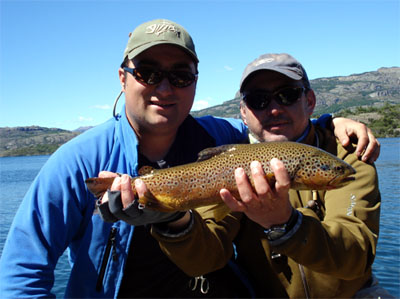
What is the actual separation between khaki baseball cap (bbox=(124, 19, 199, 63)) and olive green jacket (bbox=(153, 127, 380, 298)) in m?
1.87

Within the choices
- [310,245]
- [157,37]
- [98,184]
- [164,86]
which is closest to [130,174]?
[98,184]

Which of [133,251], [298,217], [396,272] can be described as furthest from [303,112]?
[396,272]

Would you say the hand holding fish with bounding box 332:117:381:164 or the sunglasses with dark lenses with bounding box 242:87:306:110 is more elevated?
the sunglasses with dark lenses with bounding box 242:87:306:110

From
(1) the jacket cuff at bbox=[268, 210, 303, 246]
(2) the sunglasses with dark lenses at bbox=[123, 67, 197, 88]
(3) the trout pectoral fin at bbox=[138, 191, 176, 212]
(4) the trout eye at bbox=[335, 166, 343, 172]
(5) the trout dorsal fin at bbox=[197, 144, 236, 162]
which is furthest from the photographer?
(2) the sunglasses with dark lenses at bbox=[123, 67, 197, 88]

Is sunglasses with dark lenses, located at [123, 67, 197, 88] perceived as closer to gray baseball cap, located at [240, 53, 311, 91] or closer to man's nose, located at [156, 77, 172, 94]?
man's nose, located at [156, 77, 172, 94]

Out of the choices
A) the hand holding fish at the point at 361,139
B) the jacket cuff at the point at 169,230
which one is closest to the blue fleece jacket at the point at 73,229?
the jacket cuff at the point at 169,230

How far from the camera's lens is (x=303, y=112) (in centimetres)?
419

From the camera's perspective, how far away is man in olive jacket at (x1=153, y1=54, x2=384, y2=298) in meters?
2.98

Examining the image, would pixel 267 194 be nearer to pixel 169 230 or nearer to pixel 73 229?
pixel 169 230

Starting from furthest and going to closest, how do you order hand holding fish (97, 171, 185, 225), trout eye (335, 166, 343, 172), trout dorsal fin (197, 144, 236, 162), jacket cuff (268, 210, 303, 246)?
1. trout dorsal fin (197, 144, 236, 162)
2. trout eye (335, 166, 343, 172)
3. hand holding fish (97, 171, 185, 225)
4. jacket cuff (268, 210, 303, 246)

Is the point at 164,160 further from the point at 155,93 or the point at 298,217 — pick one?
the point at 298,217

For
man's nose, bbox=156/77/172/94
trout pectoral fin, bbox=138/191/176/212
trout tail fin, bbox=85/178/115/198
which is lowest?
trout pectoral fin, bbox=138/191/176/212

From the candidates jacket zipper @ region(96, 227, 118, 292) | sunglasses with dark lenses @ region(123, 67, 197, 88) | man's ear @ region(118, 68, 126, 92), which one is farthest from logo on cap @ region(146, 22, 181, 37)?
jacket zipper @ region(96, 227, 118, 292)

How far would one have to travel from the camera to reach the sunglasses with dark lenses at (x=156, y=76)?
150 inches
